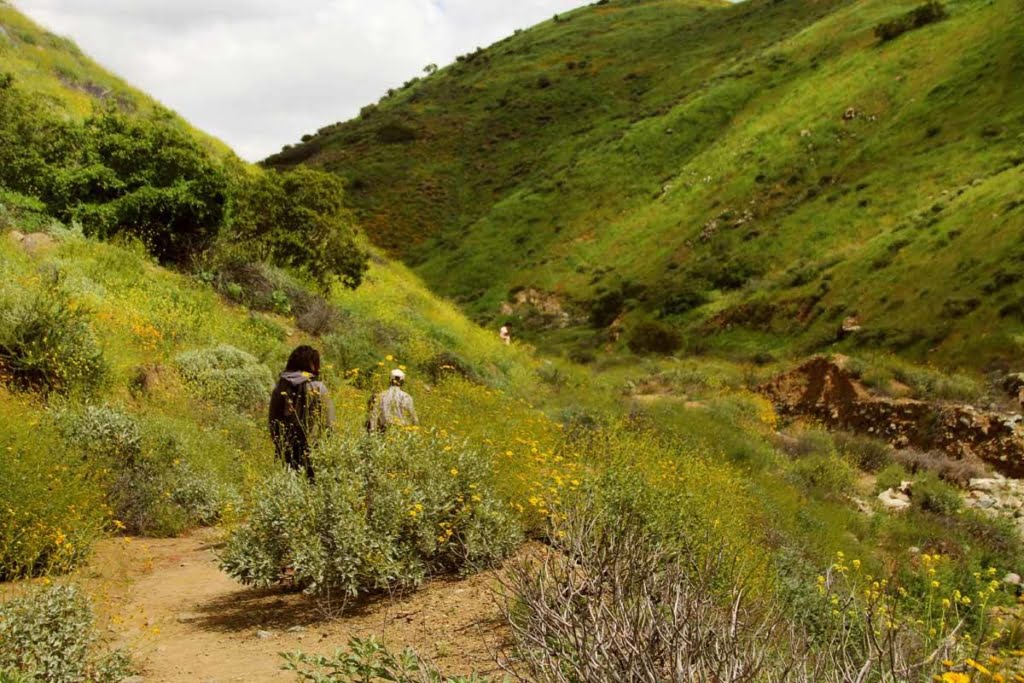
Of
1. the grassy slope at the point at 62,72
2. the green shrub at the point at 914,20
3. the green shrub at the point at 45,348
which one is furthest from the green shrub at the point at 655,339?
the green shrub at the point at 914,20

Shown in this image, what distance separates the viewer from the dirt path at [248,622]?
12.6 feet

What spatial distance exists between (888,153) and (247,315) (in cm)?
3067

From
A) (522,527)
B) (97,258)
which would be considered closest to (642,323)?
(97,258)

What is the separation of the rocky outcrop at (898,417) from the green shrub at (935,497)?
244 centimetres

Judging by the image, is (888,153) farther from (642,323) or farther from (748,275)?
(642,323)

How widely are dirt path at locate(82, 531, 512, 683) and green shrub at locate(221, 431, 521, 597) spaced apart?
18 centimetres

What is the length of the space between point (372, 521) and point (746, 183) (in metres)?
37.5

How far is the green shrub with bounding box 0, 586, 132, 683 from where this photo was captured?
3225 millimetres

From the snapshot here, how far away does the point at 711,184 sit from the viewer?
4125 centimetres

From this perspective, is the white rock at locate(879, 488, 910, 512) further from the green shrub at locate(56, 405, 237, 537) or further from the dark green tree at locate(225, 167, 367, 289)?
the dark green tree at locate(225, 167, 367, 289)

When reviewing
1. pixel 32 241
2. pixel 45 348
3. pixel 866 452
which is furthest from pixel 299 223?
pixel 866 452

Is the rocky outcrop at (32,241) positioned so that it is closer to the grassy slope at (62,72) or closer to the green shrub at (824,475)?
the grassy slope at (62,72)

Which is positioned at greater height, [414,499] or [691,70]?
[691,70]

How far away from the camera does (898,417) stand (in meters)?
16.2
